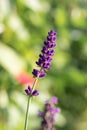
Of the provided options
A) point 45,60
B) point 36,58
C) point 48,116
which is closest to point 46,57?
point 45,60

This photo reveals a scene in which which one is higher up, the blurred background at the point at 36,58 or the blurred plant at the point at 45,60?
the blurred background at the point at 36,58

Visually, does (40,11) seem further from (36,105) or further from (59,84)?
(36,105)

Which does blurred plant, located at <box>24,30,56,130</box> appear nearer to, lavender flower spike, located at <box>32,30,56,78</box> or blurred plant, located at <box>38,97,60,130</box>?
lavender flower spike, located at <box>32,30,56,78</box>

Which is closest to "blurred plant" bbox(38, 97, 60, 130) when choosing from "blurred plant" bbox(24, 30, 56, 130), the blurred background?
"blurred plant" bbox(24, 30, 56, 130)

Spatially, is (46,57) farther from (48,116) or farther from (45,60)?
(48,116)

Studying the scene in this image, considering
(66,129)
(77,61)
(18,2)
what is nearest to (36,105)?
(66,129)

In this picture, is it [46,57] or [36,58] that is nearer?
[46,57]

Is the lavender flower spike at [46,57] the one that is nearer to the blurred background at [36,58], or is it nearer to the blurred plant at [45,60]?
the blurred plant at [45,60]

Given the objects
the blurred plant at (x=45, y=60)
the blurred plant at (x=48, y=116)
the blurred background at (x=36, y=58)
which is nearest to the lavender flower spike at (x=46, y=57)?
the blurred plant at (x=45, y=60)
